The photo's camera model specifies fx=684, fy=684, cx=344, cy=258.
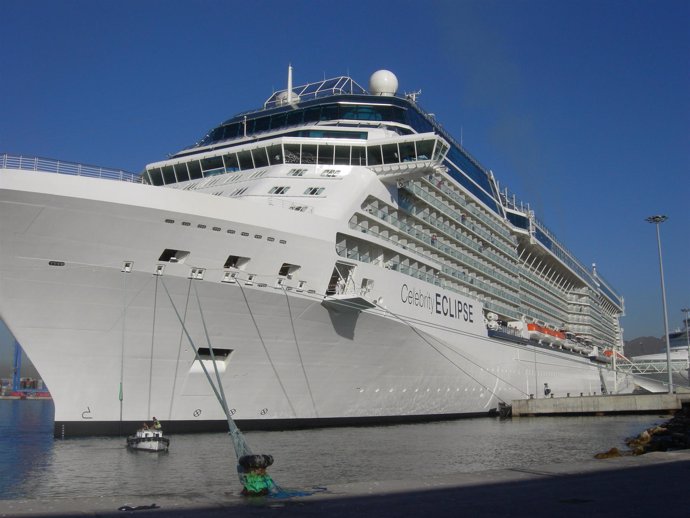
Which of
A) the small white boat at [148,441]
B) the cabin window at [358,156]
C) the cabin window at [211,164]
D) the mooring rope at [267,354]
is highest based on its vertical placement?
the cabin window at [211,164]

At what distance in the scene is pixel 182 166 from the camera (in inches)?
1105

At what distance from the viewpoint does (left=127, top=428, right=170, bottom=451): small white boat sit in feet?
57.0

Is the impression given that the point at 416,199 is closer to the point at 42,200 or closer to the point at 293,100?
the point at 293,100

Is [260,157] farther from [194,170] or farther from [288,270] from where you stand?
[288,270]

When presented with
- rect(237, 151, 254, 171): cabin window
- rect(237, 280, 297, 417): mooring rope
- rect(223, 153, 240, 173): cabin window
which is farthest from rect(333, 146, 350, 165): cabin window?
rect(237, 280, 297, 417): mooring rope

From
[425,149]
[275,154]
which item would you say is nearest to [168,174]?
[275,154]

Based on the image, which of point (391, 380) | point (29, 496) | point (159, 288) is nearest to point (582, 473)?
point (29, 496)

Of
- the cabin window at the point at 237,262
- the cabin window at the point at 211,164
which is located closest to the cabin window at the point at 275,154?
the cabin window at the point at 211,164

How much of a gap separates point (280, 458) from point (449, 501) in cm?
806

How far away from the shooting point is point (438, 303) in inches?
1081

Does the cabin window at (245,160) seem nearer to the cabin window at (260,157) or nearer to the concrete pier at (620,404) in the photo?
the cabin window at (260,157)

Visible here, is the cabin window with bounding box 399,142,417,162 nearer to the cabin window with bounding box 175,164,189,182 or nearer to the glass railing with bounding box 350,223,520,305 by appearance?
the glass railing with bounding box 350,223,520,305

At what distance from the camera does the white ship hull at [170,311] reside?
1698 centimetres

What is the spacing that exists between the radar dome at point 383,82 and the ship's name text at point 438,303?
10684 millimetres
